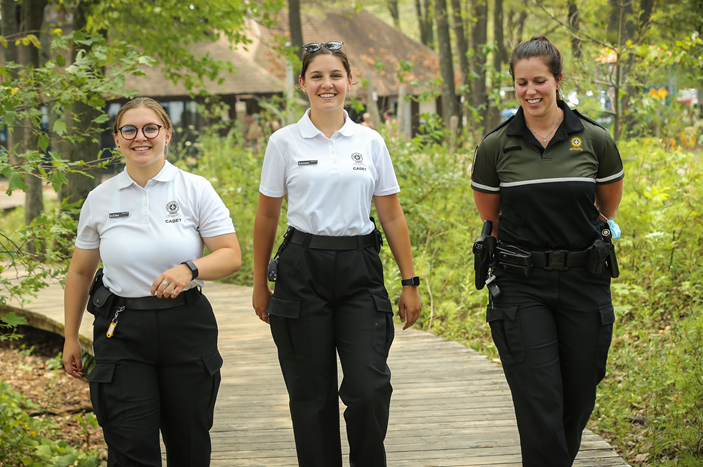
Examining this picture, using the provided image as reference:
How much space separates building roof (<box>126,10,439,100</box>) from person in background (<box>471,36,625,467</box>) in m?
19.7

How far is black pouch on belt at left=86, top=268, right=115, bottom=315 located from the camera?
2668mm

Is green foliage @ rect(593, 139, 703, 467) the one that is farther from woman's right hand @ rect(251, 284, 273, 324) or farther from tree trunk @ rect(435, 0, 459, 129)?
tree trunk @ rect(435, 0, 459, 129)

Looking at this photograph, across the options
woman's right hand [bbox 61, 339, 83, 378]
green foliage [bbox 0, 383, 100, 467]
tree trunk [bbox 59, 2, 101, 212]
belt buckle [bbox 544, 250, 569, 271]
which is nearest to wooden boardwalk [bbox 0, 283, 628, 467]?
green foliage [bbox 0, 383, 100, 467]

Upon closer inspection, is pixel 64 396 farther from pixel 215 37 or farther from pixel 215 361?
pixel 215 37

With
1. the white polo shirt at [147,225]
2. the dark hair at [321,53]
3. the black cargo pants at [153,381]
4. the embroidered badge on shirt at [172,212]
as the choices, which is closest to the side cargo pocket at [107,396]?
the black cargo pants at [153,381]

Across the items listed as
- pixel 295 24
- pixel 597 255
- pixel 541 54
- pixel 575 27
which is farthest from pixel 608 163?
pixel 295 24

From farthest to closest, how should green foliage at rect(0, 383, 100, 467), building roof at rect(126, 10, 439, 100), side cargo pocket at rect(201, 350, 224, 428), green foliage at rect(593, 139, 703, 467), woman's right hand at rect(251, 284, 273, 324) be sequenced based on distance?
building roof at rect(126, 10, 439, 100)
green foliage at rect(593, 139, 703, 467)
green foliage at rect(0, 383, 100, 467)
woman's right hand at rect(251, 284, 273, 324)
side cargo pocket at rect(201, 350, 224, 428)

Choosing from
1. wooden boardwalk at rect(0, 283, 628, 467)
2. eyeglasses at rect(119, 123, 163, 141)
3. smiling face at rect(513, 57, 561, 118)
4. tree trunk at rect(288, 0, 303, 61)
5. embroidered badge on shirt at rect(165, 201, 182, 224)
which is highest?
tree trunk at rect(288, 0, 303, 61)

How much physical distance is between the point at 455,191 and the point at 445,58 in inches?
350

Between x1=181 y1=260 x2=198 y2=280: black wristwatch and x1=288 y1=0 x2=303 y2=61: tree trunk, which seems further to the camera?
x1=288 y1=0 x2=303 y2=61: tree trunk

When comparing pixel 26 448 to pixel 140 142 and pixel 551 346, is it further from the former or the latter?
pixel 551 346

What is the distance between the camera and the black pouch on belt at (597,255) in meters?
2.81

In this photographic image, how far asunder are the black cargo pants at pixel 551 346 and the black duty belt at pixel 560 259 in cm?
3

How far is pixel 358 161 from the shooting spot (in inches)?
116
